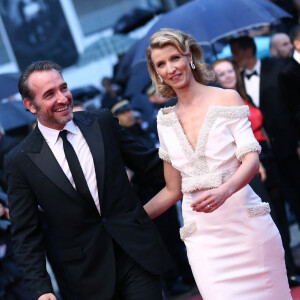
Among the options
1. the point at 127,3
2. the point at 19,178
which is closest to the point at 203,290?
the point at 19,178

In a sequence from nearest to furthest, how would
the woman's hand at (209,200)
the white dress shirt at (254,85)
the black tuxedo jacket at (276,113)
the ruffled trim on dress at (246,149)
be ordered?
the woman's hand at (209,200)
the ruffled trim on dress at (246,149)
the black tuxedo jacket at (276,113)
the white dress shirt at (254,85)

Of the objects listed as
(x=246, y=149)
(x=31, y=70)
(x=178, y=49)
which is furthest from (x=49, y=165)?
(x=246, y=149)

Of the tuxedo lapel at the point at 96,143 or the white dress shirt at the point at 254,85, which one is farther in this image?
the white dress shirt at the point at 254,85

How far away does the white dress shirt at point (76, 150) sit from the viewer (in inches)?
143

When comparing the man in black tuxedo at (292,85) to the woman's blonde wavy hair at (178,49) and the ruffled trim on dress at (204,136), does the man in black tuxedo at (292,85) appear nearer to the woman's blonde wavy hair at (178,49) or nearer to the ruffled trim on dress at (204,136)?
the woman's blonde wavy hair at (178,49)

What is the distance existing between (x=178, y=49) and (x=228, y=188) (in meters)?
0.87

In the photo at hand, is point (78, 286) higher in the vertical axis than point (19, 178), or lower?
lower

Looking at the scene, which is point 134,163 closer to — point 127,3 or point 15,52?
point 15,52

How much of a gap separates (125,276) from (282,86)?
3.35m

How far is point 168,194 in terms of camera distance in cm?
386

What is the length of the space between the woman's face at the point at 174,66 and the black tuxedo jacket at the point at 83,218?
19.1 inches

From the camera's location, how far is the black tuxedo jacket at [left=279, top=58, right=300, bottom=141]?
622cm

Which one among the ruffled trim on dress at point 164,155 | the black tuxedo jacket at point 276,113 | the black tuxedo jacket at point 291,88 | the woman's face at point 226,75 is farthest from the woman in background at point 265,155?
the ruffled trim on dress at point 164,155

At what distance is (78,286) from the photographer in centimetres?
372
